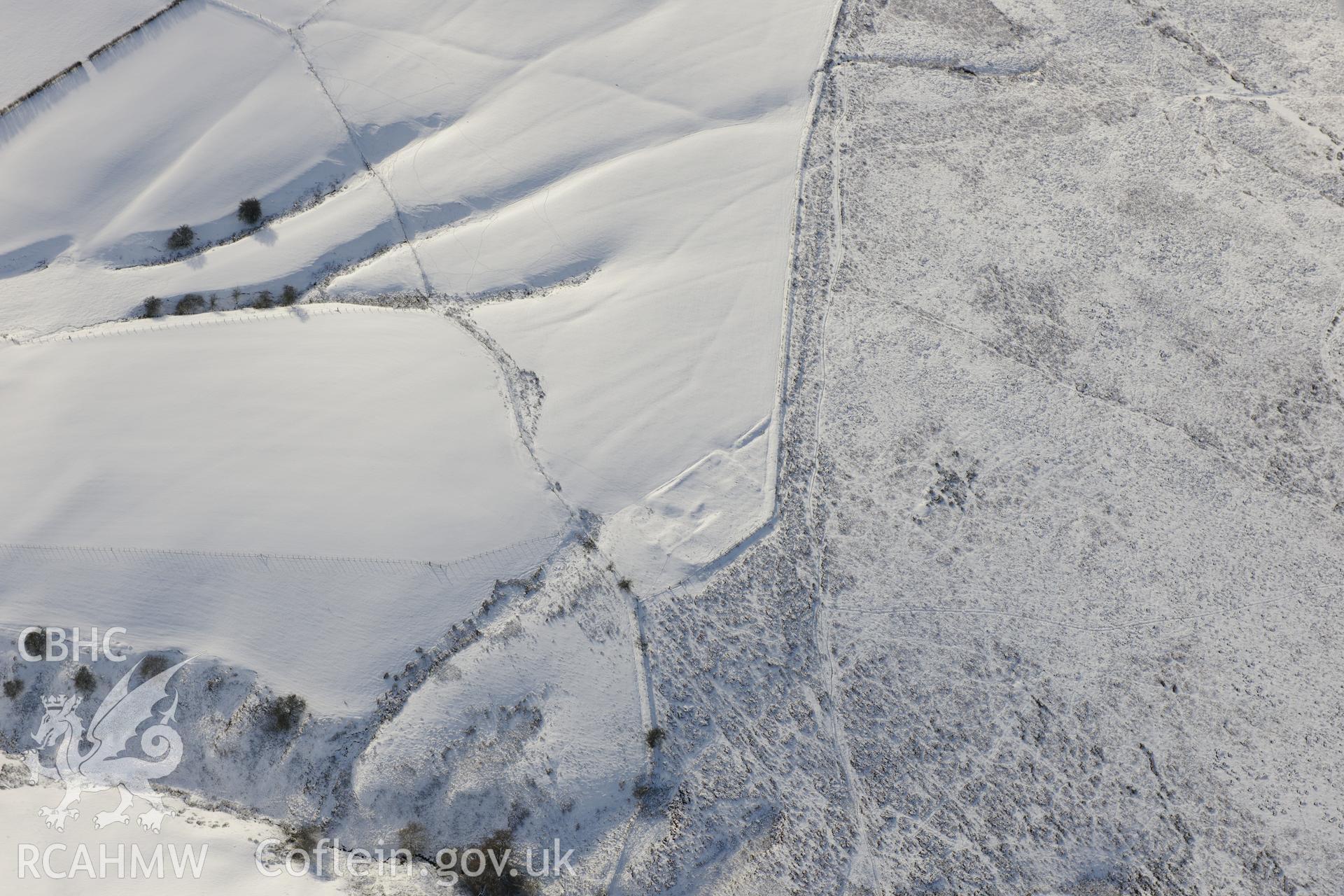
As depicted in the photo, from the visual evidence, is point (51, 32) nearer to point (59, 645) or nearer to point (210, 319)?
point (210, 319)

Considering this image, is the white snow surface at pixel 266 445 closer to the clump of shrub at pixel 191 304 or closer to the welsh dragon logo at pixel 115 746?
the clump of shrub at pixel 191 304

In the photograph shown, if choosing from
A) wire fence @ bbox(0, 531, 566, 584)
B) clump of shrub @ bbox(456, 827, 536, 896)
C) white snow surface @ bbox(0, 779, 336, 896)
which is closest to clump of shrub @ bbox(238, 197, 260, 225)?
wire fence @ bbox(0, 531, 566, 584)

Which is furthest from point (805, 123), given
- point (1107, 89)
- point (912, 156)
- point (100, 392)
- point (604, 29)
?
point (100, 392)

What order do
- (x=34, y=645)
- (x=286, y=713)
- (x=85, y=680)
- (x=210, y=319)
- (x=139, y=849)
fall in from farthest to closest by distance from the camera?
1. (x=210, y=319)
2. (x=34, y=645)
3. (x=85, y=680)
4. (x=286, y=713)
5. (x=139, y=849)

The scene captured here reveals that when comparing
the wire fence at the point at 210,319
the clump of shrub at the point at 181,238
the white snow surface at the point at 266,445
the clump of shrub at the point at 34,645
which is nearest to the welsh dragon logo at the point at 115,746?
the clump of shrub at the point at 34,645

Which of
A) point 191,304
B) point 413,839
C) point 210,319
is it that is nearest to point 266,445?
point 210,319

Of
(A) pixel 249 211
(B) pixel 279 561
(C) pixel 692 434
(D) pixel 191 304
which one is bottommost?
(C) pixel 692 434
